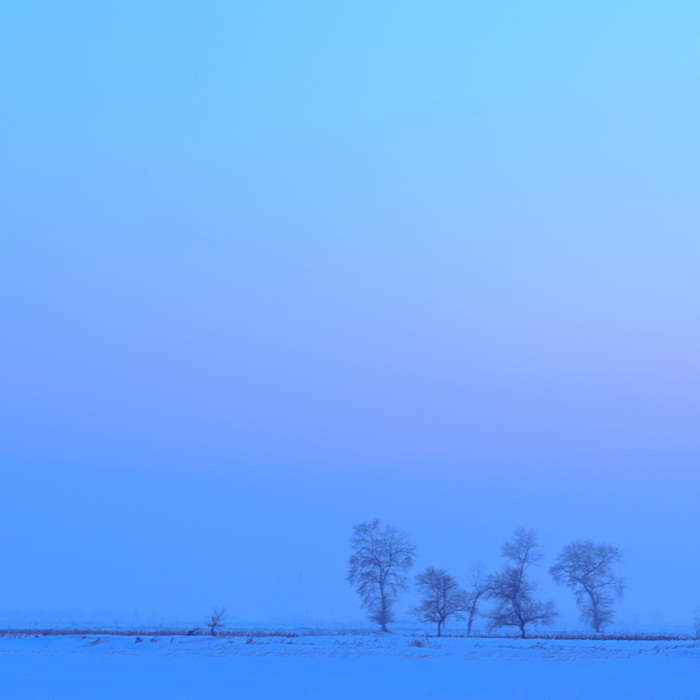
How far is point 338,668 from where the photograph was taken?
120 ft

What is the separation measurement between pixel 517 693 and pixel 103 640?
2867 cm

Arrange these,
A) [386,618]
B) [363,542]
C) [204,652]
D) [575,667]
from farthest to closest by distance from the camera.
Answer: [363,542] → [386,618] → [204,652] → [575,667]

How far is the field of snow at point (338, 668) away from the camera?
2964 cm

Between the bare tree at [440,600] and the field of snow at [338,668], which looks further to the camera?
the bare tree at [440,600]

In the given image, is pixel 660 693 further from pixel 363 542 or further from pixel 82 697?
pixel 363 542

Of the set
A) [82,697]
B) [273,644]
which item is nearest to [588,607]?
[273,644]

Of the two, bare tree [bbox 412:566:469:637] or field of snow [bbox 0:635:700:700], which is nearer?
field of snow [bbox 0:635:700:700]

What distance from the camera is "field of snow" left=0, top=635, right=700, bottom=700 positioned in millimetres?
29641

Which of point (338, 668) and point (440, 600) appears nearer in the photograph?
point (338, 668)

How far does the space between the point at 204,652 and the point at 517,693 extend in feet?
65.2

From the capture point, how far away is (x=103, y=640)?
4819 cm

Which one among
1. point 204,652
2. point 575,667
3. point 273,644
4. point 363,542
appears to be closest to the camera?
point 575,667

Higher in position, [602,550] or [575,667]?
[602,550]

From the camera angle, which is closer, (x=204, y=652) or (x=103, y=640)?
(x=204, y=652)
